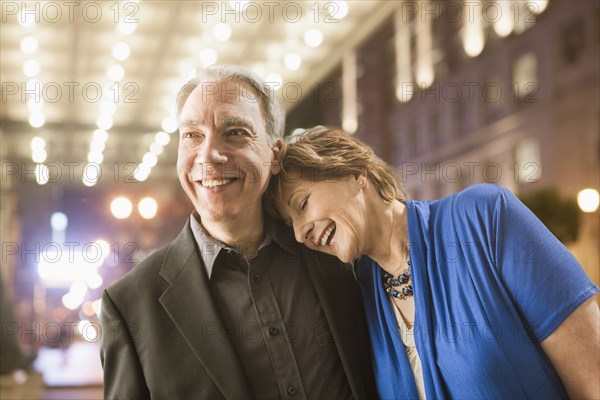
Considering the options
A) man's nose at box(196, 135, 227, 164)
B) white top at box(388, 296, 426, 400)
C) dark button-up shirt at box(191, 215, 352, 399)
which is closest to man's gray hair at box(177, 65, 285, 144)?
man's nose at box(196, 135, 227, 164)

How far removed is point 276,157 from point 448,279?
0.50 meters

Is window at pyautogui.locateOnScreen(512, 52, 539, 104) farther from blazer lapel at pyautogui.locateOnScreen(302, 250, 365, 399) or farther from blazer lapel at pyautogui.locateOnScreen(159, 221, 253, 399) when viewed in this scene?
blazer lapel at pyautogui.locateOnScreen(159, 221, 253, 399)

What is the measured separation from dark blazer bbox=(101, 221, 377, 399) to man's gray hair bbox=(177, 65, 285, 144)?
0.35m

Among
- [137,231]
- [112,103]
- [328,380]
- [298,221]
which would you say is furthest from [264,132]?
[112,103]

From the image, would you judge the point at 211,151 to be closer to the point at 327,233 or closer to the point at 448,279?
the point at 327,233

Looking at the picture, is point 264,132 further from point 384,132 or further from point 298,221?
point 384,132

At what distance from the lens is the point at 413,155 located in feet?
22.6

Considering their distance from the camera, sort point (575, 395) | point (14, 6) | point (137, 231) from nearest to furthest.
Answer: point (575, 395)
point (14, 6)
point (137, 231)

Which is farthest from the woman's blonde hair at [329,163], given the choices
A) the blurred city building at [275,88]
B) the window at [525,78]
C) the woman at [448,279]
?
the window at [525,78]

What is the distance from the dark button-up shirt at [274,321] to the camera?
1463mm

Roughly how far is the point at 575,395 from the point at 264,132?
0.90m

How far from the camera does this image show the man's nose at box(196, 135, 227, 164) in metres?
1.45

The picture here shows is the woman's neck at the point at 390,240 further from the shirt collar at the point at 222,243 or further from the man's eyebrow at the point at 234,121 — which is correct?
the man's eyebrow at the point at 234,121

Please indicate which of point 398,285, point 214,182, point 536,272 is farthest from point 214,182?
point 536,272
